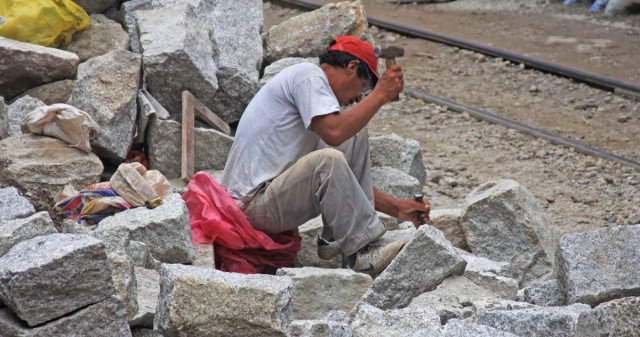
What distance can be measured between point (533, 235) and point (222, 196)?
6.69 feet

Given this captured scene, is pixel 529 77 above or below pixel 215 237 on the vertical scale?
below

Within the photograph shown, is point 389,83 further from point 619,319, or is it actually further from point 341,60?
point 619,319

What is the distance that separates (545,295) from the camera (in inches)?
204

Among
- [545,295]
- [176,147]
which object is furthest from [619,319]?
[176,147]

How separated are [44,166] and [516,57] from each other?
7084 millimetres

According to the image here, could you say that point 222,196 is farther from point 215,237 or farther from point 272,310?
point 272,310

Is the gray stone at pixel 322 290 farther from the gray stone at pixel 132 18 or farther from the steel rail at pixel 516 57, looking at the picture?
the steel rail at pixel 516 57

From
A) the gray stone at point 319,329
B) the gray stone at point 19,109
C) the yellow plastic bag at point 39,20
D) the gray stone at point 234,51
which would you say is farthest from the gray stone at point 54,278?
the yellow plastic bag at point 39,20

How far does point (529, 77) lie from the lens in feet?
38.1

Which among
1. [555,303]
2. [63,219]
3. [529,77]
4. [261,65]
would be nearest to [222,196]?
[63,219]

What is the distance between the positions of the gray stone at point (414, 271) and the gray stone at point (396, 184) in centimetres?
166

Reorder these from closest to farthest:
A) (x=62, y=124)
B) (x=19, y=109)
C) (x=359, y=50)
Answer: (x=359, y=50) < (x=62, y=124) < (x=19, y=109)

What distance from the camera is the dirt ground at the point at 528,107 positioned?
8664 mm

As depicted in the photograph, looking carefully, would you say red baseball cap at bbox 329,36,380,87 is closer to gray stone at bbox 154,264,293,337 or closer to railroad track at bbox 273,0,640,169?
gray stone at bbox 154,264,293,337
